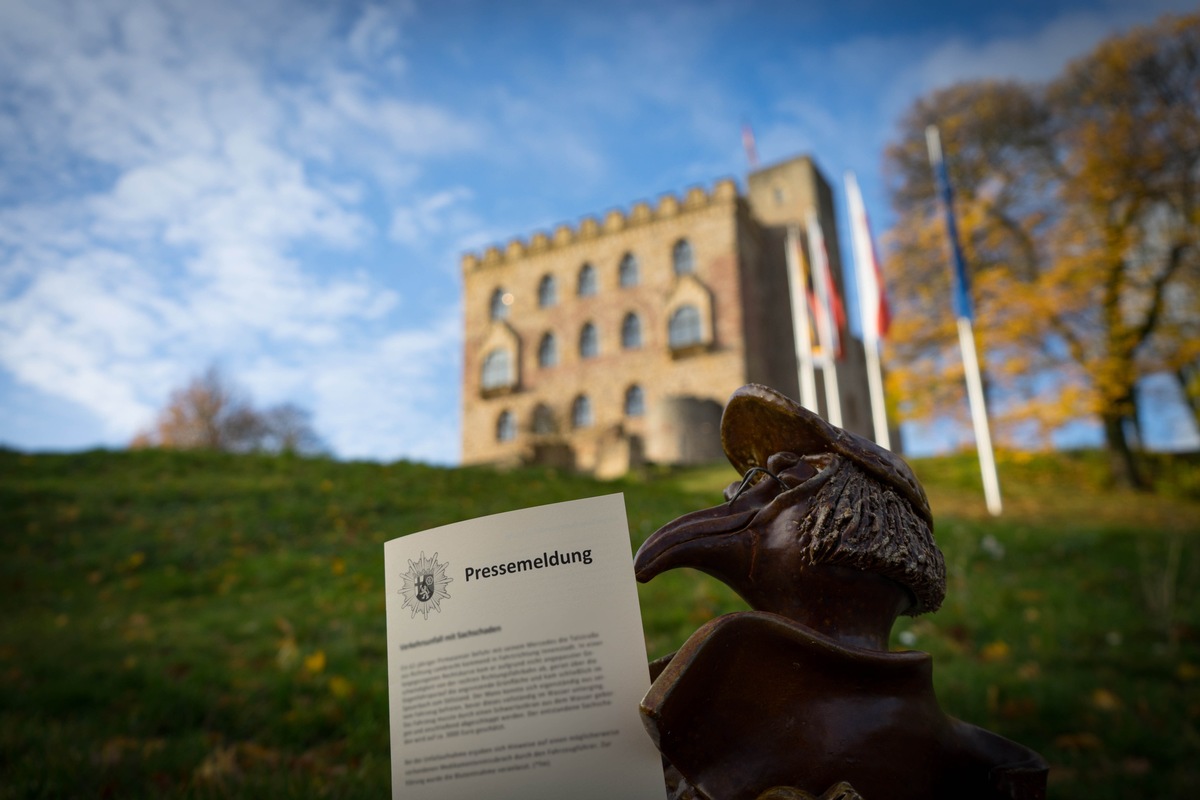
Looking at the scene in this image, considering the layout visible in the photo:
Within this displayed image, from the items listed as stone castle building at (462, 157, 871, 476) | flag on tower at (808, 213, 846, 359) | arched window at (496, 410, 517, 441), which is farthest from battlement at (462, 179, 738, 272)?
flag on tower at (808, 213, 846, 359)

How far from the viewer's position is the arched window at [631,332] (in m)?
24.4

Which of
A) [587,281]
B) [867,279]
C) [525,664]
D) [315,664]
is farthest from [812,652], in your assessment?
[587,281]

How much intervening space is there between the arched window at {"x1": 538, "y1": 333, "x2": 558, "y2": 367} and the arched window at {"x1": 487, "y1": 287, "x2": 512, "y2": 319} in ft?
6.62

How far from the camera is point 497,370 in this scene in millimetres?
26844

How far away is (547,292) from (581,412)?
4.84 m

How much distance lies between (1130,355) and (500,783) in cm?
1538

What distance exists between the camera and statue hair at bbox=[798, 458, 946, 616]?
120cm

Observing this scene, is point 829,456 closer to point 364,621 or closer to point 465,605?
point 465,605

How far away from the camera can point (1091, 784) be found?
3158 mm

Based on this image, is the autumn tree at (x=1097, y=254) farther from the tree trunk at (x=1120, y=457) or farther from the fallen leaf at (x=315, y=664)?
the fallen leaf at (x=315, y=664)

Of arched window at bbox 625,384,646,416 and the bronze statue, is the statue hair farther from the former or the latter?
arched window at bbox 625,384,646,416

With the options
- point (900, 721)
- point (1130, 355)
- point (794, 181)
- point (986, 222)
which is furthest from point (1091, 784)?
point (794, 181)

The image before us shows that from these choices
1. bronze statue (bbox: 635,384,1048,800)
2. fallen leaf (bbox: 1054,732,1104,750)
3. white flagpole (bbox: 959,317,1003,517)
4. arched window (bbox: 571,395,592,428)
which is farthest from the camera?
arched window (bbox: 571,395,592,428)

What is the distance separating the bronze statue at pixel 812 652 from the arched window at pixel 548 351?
24471mm
